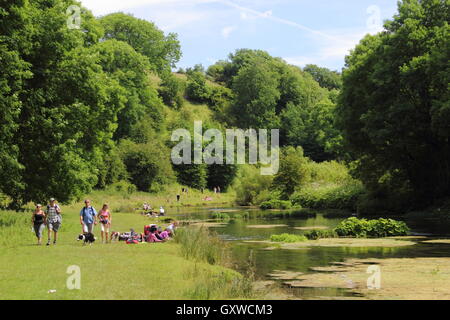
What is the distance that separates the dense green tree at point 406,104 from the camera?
45438 millimetres

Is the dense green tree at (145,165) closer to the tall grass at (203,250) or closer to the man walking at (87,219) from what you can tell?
the man walking at (87,219)

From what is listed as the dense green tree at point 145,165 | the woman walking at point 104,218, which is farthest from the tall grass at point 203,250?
the dense green tree at point 145,165

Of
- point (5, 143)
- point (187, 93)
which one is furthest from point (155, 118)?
point (5, 143)

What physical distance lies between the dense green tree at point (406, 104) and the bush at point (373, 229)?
1248 cm

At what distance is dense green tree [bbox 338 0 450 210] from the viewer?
4544cm

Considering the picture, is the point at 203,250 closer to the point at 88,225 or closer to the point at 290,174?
the point at 88,225

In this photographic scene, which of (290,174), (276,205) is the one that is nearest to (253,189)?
(290,174)

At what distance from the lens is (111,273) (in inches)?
651

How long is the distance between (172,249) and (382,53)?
31.9m

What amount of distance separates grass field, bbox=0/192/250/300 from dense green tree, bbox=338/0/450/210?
26.8m

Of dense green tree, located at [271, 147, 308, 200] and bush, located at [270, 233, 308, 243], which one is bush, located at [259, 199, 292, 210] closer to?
dense green tree, located at [271, 147, 308, 200]

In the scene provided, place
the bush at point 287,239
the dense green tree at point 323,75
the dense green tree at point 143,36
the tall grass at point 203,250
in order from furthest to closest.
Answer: the dense green tree at point 323,75, the dense green tree at point 143,36, the bush at point 287,239, the tall grass at point 203,250
